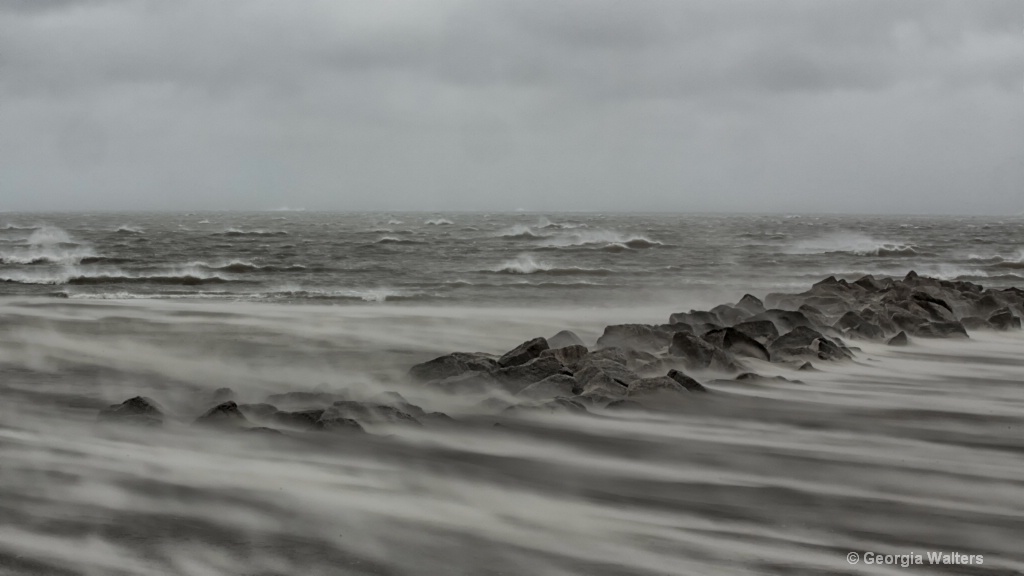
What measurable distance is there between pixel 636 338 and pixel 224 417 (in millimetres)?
3991

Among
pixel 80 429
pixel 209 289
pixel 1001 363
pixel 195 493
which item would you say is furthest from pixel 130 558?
pixel 209 289

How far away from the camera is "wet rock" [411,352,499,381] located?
6266mm

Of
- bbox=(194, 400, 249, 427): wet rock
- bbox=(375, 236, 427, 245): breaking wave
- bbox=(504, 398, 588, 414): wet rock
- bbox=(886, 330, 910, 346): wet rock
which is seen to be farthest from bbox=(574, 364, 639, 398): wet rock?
bbox=(375, 236, 427, 245): breaking wave

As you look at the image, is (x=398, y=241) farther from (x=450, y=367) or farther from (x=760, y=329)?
(x=450, y=367)

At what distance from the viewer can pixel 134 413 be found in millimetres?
4957

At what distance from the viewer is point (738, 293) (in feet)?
49.4

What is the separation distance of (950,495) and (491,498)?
6.75ft

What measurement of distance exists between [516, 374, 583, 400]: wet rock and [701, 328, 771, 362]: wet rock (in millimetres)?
1855

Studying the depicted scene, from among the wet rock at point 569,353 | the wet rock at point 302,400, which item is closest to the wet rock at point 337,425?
the wet rock at point 302,400

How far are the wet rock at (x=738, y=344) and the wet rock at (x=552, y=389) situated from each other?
6.09 feet

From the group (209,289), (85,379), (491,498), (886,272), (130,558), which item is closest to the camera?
(130,558)

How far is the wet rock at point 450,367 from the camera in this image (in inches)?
247

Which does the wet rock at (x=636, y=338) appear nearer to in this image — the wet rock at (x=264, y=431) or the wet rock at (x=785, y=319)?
the wet rock at (x=785, y=319)

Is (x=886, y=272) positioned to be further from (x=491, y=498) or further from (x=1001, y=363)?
(x=491, y=498)
